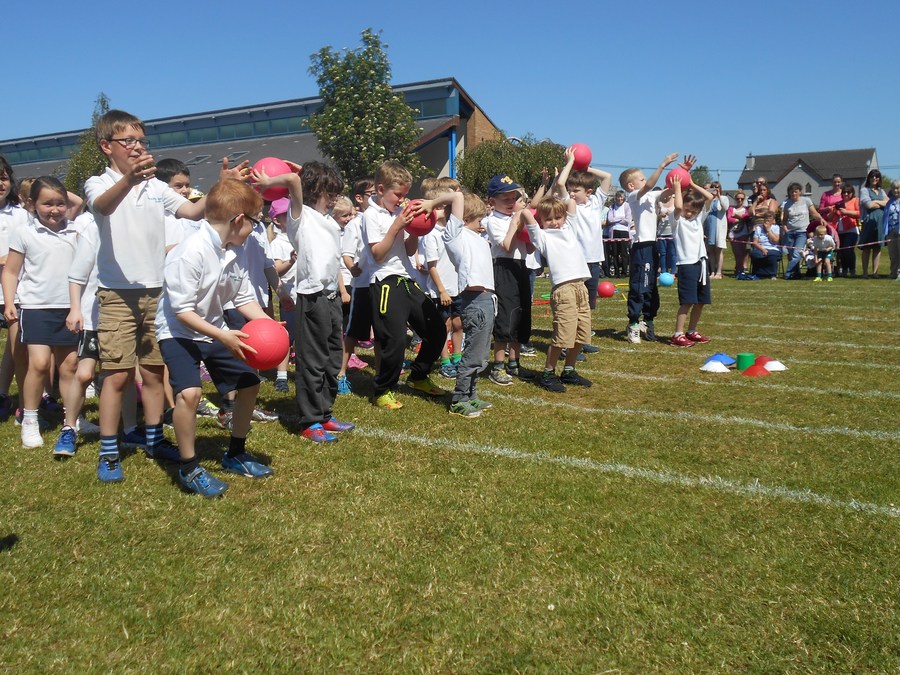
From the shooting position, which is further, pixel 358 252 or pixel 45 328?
pixel 358 252

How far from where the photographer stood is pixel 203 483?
455 centimetres

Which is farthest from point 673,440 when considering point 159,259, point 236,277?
point 159,259

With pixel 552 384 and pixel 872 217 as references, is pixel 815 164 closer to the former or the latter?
pixel 872 217

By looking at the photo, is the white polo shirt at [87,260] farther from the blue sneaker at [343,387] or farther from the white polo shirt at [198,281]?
the blue sneaker at [343,387]

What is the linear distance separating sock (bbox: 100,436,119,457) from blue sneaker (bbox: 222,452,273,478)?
0.73m

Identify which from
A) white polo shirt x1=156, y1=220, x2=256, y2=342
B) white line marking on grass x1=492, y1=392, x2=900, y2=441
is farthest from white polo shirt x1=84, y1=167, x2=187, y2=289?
white line marking on grass x1=492, y1=392, x2=900, y2=441

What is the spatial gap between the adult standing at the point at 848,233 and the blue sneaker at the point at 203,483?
749 inches

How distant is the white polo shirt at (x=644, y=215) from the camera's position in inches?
387

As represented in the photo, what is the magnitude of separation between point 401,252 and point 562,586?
3.82 metres

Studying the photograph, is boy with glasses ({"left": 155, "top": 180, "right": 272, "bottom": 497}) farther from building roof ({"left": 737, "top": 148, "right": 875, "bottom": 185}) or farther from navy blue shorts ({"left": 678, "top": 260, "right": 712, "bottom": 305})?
building roof ({"left": 737, "top": 148, "right": 875, "bottom": 185})

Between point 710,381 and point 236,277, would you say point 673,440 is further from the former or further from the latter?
point 236,277

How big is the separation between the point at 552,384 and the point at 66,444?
4.40 metres

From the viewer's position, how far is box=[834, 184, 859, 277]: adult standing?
19.4 m

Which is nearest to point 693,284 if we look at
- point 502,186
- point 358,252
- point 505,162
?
point 502,186
